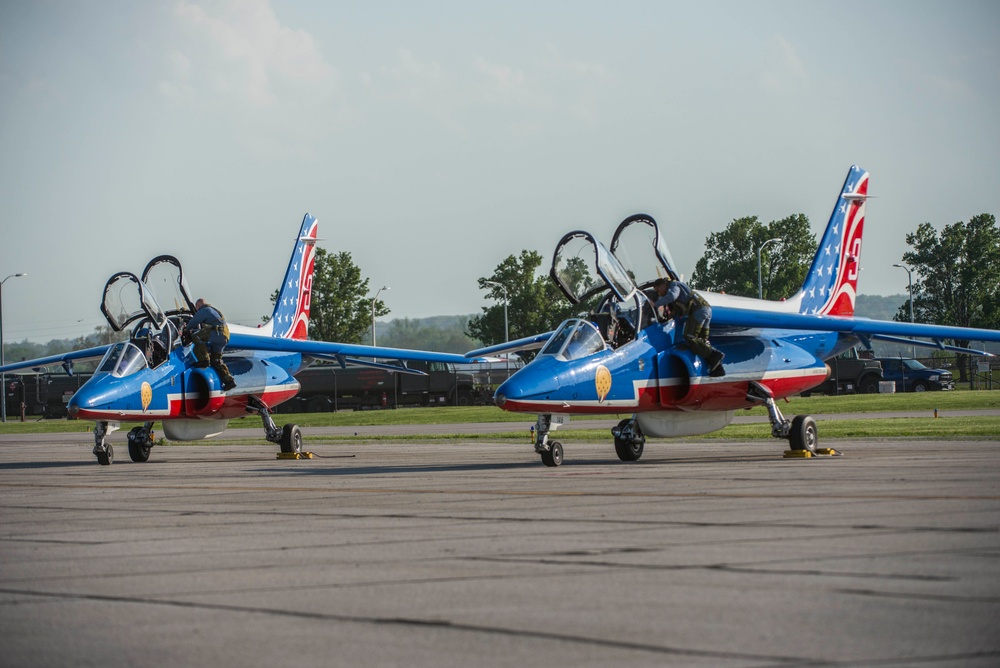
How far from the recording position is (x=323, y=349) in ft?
90.1

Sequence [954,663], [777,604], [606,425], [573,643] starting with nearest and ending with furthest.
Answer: [954,663], [573,643], [777,604], [606,425]

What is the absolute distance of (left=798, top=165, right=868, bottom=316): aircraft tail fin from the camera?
25.0 meters

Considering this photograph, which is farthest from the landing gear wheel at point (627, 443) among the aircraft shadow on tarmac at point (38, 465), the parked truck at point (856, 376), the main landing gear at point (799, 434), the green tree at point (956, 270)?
the green tree at point (956, 270)

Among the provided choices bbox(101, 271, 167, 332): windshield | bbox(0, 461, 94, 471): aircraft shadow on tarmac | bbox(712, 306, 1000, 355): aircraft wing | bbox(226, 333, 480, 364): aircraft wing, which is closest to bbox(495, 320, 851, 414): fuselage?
bbox(712, 306, 1000, 355): aircraft wing

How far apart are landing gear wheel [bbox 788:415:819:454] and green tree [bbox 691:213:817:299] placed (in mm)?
79555

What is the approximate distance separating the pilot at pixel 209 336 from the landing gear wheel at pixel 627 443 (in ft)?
29.3

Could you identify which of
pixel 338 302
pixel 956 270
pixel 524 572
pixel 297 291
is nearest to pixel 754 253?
pixel 956 270

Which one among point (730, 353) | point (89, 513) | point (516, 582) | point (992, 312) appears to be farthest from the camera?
point (992, 312)

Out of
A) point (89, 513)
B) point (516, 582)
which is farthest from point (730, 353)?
point (516, 582)

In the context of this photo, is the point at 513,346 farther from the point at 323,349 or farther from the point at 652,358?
the point at 652,358

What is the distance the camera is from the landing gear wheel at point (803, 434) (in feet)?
65.1

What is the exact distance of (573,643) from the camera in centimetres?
586

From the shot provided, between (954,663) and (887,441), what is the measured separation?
19.0 meters

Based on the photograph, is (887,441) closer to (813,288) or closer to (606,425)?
(813,288)
